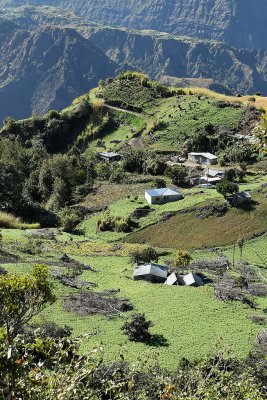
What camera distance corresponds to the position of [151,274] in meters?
37.1

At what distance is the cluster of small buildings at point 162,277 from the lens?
35.7 meters

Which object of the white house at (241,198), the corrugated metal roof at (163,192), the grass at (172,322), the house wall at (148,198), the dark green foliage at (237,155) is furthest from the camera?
the dark green foliage at (237,155)

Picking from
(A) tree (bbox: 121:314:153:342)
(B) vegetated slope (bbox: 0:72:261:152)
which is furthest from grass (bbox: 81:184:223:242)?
(A) tree (bbox: 121:314:153:342)

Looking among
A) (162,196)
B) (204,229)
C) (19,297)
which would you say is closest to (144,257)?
(204,229)

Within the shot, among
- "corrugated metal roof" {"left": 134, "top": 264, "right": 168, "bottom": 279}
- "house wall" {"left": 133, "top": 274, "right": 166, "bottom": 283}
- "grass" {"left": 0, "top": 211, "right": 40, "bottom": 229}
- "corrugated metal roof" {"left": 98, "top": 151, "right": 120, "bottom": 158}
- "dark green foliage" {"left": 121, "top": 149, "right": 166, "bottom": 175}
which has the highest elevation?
"corrugated metal roof" {"left": 134, "top": 264, "right": 168, "bottom": 279}

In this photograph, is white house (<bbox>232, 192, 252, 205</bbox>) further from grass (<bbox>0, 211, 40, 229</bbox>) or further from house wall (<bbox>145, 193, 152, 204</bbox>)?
grass (<bbox>0, 211, 40, 229</bbox>)

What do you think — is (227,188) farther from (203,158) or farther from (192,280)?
(203,158)

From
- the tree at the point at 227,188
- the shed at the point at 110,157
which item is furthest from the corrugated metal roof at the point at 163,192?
the shed at the point at 110,157

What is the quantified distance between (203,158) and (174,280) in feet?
173

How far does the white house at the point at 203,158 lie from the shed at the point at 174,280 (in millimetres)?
50238

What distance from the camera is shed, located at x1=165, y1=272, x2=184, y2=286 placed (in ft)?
118

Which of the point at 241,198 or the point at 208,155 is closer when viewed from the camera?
the point at 241,198

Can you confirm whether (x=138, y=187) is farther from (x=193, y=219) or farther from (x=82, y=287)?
(x=82, y=287)

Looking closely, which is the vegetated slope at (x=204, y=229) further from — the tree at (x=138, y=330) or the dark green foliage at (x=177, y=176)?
the tree at (x=138, y=330)
